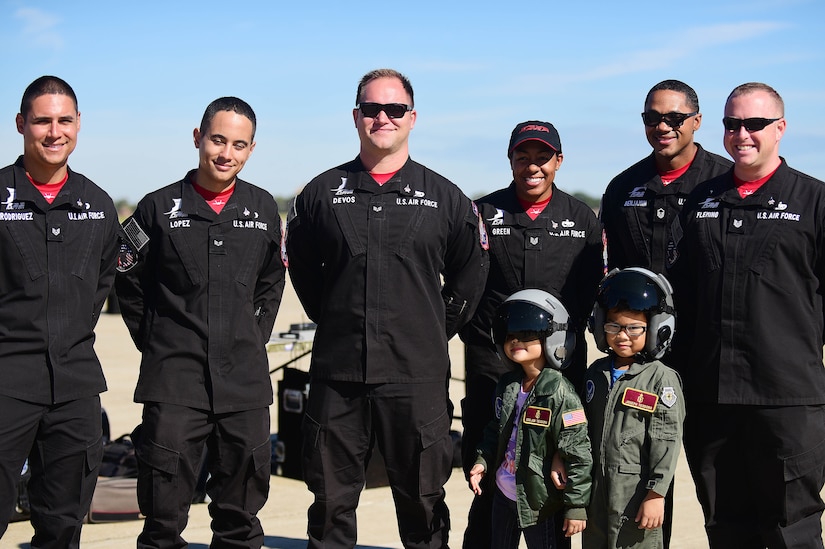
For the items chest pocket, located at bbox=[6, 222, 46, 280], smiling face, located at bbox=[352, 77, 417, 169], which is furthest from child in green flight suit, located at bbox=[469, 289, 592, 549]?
chest pocket, located at bbox=[6, 222, 46, 280]

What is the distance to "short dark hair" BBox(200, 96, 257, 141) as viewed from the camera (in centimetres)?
523

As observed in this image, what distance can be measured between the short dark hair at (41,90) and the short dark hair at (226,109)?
0.63m

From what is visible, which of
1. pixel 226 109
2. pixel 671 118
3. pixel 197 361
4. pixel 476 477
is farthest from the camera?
pixel 671 118

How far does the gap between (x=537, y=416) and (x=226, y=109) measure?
7.07 ft

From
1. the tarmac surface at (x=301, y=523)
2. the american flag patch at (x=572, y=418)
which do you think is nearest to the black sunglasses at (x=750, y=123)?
the american flag patch at (x=572, y=418)

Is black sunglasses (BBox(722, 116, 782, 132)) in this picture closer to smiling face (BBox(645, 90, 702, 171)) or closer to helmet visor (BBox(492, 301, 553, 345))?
smiling face (BBox(645, 90, 702, 171))

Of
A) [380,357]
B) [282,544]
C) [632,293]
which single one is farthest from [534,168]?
[282,544]

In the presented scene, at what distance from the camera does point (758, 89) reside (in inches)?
194

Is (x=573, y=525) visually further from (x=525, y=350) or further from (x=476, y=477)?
(x=525, y=350)

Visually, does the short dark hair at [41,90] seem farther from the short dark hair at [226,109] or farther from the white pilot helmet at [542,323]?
the white pilot helmet at [542,323]

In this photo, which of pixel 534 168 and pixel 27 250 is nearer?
pixel 27 250

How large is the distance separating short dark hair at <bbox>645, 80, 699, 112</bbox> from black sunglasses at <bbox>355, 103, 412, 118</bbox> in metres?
1.35

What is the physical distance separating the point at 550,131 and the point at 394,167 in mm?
889

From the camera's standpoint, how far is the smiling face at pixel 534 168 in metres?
5.48
